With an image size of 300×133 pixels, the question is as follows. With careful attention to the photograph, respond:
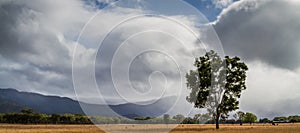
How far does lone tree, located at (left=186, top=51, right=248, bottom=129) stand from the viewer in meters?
64.2

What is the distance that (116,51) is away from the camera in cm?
2359

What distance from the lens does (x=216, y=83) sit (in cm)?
6456

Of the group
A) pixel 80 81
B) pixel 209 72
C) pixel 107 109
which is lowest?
pixel 107 109

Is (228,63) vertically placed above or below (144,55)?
above

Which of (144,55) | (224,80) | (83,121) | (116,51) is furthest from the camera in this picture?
(83,121)

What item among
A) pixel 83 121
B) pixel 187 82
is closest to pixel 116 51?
pixel 187 82

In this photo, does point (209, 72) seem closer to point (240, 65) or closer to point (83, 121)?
point (240, 65)

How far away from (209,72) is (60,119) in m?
108

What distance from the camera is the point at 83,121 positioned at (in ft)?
504

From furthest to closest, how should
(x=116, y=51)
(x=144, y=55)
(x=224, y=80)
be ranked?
(x=224, y=80)
(x=144, y=55)
(x=116, y=51)

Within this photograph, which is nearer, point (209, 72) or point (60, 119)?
point (209, 72)

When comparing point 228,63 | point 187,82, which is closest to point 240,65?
point 228,63

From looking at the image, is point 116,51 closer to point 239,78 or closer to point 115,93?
point 115,93

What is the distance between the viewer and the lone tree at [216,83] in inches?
2530
